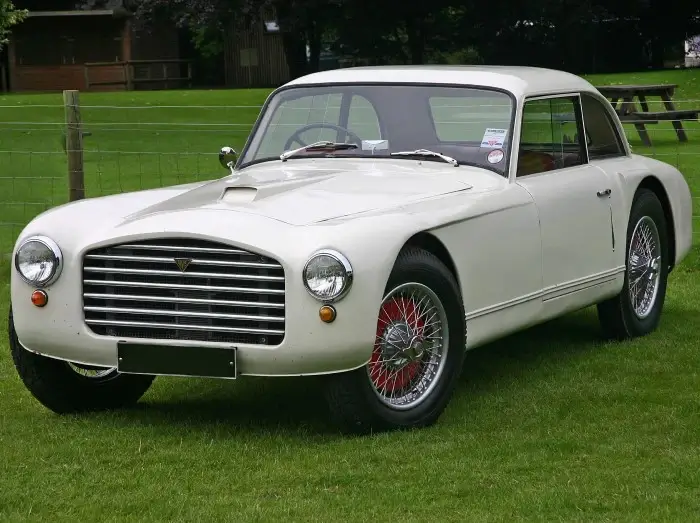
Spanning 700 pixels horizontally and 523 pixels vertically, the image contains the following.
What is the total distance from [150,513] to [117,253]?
147 cm

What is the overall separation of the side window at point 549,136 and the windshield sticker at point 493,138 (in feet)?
0.42

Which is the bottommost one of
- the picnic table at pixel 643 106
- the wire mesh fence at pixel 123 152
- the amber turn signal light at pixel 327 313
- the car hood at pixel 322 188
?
the wire mesh fence at pixel 123 152

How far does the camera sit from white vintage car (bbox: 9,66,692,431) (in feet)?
19.5

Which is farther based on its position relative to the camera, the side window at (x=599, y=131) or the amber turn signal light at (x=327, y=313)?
the side window at (x=599, y=131)

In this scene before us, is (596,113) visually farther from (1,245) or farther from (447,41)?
(447,41)

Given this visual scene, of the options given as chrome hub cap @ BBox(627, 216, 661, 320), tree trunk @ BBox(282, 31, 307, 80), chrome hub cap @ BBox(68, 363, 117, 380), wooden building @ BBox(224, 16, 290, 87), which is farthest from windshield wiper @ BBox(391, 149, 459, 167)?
wooden building @ BBox(224, 16, 290, 87)

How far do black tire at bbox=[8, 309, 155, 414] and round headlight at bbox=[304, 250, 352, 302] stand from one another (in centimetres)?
149

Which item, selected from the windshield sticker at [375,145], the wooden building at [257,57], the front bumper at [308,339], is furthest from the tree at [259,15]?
the front bumper at [308,339]

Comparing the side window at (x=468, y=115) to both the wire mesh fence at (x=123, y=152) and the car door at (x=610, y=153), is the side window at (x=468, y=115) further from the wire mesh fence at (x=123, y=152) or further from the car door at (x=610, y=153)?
the wire mesh fence at (x=123, y=152)

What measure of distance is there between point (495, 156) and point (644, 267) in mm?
1746

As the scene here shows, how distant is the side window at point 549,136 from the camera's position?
7.59 meters

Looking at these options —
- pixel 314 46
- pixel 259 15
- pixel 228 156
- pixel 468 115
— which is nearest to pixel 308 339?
pixel 468 115

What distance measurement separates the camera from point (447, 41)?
150 feet

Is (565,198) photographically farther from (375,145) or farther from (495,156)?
(375,145)
